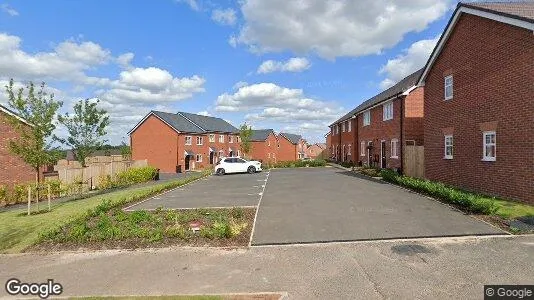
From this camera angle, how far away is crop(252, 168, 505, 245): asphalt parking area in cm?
898

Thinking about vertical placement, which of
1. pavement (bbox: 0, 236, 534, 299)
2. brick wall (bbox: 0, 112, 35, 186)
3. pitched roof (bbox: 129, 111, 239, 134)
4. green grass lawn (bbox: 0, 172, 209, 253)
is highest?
pitched roof (bbox: 129, 111, 239, 134)

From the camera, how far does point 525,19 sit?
38.9 ft

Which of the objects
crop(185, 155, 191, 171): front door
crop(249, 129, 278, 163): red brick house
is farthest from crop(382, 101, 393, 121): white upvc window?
crop(249, 129, 278, 163): red brick house

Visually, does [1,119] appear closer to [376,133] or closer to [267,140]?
[376,133]

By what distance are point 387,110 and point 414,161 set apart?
708cm

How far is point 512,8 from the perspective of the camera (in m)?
14.2

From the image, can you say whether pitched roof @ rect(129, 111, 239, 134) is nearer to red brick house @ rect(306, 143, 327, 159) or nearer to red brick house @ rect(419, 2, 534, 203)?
red brick house @ rect(419, 2, 534, 203)

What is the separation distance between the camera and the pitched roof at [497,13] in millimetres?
12227

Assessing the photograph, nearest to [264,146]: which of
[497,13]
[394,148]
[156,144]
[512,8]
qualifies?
[156,144]

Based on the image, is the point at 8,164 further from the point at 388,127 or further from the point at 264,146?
the point at 264,146

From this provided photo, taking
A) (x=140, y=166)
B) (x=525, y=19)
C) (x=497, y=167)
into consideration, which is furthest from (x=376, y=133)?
(x=140, y=166)

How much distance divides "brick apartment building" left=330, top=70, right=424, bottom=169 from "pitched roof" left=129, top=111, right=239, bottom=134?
22.7 meters

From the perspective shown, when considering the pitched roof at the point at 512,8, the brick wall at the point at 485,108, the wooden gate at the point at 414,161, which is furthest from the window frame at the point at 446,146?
the pitched roof at the point at 512,8

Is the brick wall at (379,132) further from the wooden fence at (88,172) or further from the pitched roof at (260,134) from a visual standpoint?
the pitched roof at (260,134)
